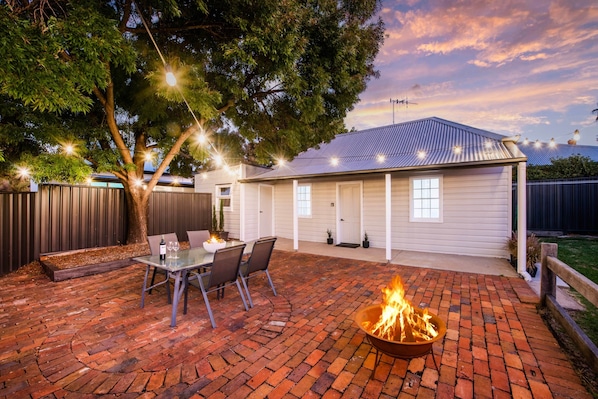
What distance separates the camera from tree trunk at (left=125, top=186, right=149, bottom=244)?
294 inches

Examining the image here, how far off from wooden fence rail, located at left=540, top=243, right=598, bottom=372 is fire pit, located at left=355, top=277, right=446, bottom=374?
4.42ft

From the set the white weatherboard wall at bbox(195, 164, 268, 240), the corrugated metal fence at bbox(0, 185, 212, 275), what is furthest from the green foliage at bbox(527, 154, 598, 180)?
the corrugated metal fence at bbox(0, 185, 212, 275)

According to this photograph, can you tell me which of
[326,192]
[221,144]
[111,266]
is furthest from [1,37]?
[326,192]

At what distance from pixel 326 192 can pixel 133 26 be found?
7.06 m

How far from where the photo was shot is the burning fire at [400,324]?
2111 mm

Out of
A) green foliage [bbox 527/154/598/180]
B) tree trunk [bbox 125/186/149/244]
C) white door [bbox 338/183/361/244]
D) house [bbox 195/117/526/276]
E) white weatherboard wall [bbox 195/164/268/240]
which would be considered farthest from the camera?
white weatherboard wall [bbox 195/164/268/240]

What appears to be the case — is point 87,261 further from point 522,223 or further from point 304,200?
point 522,223

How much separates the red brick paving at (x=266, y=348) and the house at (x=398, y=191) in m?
2.62

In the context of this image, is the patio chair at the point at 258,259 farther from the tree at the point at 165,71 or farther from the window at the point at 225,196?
the window at the point at 225,196

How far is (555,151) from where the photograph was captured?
15055mm

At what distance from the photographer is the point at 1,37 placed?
2957mm

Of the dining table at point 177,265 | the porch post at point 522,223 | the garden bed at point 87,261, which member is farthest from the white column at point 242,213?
the porch post at point 522,223

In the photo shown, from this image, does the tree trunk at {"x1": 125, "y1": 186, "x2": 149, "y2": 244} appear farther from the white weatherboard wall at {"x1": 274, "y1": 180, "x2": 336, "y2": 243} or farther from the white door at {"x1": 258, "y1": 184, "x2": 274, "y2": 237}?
the white weatherboard wall at {"x1": 274, "y1": 180, "x2": 336, "y2": 243}

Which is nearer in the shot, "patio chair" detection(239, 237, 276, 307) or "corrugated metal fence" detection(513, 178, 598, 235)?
"patio chair" detection(239, 237, 276, 307)
